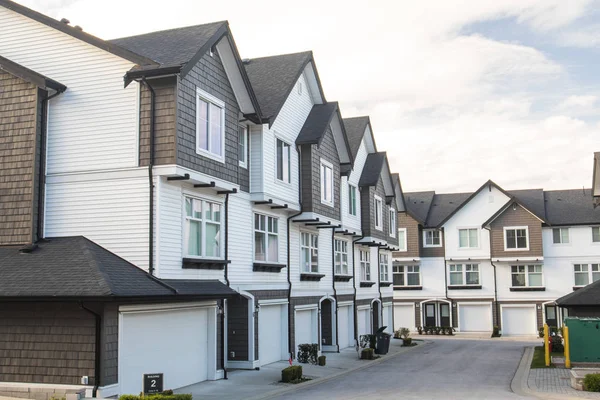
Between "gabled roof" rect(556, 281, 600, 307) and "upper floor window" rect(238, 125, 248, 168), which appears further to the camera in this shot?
"gabled roof" rect(556, 281, 600, 307)

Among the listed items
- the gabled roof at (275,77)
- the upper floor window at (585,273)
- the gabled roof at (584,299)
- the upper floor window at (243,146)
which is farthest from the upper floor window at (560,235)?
the upper floor window at (243,146)

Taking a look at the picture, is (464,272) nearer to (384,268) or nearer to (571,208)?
(571,208)

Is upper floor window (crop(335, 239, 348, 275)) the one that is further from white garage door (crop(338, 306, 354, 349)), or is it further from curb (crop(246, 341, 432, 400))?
curb (crop(246, 341, 432, 400))

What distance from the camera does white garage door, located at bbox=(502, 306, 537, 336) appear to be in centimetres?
5134

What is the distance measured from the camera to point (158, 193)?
738 inches

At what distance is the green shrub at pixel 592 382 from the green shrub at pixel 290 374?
332 inches

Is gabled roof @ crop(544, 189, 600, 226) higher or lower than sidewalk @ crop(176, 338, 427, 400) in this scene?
higher

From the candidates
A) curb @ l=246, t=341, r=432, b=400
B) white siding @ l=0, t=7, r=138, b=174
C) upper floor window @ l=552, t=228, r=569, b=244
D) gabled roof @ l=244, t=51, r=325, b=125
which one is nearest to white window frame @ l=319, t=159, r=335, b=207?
gabled roof @ l=244, t=51, r=325, b=125

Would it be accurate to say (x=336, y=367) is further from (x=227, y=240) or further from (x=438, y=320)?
(x=438, y=320)

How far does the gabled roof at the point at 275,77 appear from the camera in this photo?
1037 inches

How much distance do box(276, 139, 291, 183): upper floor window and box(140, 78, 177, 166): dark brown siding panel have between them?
8.17 meters

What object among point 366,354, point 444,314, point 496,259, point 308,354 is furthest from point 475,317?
point 308,354

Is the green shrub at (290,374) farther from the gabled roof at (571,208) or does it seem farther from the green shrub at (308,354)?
the gabled roof at (571,208)

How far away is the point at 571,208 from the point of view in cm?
5272
